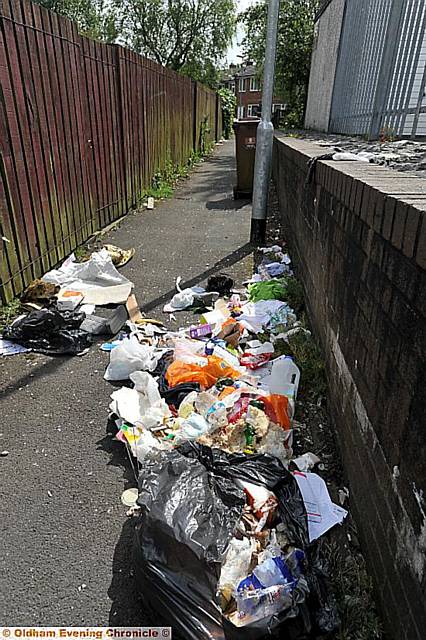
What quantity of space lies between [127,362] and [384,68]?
466 cm

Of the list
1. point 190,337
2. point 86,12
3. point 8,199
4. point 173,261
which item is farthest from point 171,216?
point 86,12

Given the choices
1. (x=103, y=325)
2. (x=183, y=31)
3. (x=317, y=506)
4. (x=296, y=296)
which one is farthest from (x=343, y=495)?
(x=183, y=31)

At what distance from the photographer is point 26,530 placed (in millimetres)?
2164

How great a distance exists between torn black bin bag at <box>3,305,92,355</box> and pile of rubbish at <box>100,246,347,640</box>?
51 centimetres

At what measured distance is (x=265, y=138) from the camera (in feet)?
20.2

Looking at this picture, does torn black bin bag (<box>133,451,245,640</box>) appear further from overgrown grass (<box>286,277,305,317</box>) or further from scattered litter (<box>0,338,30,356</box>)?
overgrown grass (<box>286,277,305,317</box>)

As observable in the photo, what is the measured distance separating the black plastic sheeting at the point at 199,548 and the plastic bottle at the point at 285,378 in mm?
928

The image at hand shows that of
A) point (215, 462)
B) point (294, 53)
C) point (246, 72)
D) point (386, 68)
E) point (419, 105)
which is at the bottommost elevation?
point (215, 462)

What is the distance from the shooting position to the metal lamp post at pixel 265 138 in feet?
18.8

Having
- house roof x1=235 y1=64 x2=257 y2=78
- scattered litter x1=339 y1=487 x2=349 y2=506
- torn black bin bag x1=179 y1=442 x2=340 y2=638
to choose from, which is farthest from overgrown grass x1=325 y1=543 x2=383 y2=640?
house roof x1=235 y1=64 x2=257 y2=78

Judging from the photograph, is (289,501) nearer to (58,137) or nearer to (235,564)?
(235,564)

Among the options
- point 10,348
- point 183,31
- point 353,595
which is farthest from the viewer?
point 183,31

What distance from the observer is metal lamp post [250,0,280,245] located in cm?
573

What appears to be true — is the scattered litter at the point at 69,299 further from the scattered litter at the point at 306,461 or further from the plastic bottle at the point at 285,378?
the scattered litter at the point at 306,461
